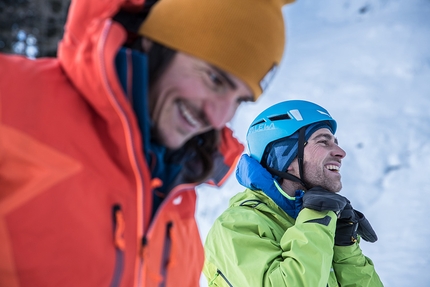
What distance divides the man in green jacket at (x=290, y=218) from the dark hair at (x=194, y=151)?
30.0 inches

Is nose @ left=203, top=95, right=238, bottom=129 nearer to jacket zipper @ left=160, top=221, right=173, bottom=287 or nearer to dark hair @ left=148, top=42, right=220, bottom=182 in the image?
dark hair @ left=148, top=42, right=220, bottom=182

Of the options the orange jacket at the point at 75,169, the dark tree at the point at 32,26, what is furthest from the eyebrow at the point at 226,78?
the dark tree at the point at 32,26

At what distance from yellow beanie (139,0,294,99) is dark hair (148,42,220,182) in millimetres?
51

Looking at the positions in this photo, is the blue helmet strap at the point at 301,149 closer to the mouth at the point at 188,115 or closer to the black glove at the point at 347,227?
the black glove at the point at 347,227

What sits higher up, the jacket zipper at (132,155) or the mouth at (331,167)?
the jacket zipper at (132,155)

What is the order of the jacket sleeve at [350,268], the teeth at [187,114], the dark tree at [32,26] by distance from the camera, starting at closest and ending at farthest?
the teeth at [187,114], the jacket sleeve at [350,268], the dark tree at [32,26]

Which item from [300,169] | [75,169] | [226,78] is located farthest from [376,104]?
[75,169]

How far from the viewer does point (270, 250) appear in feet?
5.97

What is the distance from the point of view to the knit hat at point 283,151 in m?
2.32

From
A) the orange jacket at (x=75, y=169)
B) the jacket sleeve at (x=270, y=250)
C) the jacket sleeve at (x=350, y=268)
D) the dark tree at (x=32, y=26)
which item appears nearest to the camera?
the orange jacket at (x=75, y=169)

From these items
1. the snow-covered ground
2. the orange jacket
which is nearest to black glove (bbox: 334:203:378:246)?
the snow-covered ground

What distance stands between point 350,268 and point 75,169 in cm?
178

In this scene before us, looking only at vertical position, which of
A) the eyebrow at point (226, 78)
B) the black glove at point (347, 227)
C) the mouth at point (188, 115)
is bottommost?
the black glove at point (347, 227)

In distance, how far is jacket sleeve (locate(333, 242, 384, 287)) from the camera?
2.08 m
